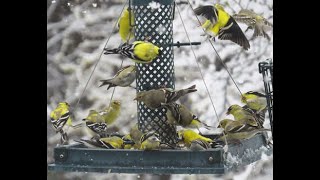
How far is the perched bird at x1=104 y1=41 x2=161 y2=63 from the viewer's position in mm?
2543

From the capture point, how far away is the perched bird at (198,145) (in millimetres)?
2438

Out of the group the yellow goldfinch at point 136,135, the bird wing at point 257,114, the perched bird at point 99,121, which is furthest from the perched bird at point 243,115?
the perched bird at point 99,121

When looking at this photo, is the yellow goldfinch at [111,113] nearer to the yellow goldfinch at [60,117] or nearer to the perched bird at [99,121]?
the perched bird at [99,121]

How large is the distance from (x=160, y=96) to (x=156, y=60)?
196 mm

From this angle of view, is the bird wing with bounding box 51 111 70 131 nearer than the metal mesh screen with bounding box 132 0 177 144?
No

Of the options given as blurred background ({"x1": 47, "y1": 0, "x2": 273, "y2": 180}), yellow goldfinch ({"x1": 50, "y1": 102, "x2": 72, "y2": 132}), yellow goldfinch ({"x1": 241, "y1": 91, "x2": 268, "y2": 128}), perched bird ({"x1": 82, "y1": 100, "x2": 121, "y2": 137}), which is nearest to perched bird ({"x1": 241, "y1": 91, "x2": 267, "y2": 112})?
yellow goldfinch ({"x1": 241, "y1": 91, "x2": 268, "y2": 128})

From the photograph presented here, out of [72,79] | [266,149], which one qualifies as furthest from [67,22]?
[266,149]

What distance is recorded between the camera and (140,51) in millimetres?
2547

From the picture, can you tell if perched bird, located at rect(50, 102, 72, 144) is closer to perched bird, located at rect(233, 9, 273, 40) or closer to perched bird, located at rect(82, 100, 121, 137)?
perched bird, located at rect(82, 100, 121, 137)

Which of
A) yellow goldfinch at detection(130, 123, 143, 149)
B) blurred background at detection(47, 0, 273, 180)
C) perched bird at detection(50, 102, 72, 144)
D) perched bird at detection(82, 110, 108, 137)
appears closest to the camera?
yellow goldfinch at detection(130, 123, 143, 149)

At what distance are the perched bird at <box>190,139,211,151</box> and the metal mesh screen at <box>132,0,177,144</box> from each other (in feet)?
0.76

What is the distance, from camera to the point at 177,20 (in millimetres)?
4594

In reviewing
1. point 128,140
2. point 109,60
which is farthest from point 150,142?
point 109,60

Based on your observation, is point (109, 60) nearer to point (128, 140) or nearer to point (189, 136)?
point (128, 140)
